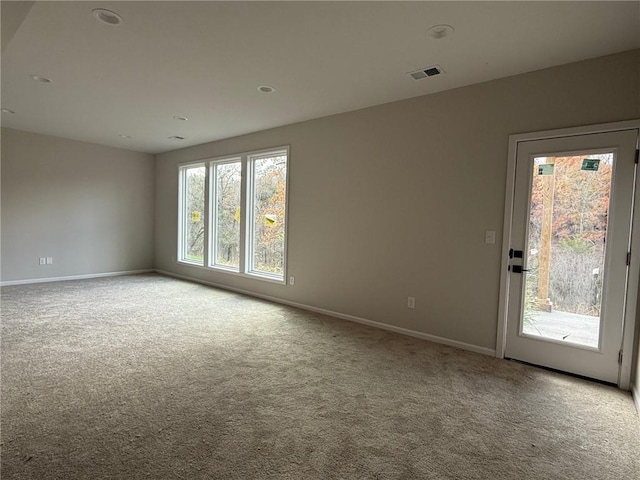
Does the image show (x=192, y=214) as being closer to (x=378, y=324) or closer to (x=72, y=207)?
(x=72, y=207)

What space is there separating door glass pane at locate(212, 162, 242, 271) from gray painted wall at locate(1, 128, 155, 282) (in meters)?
2.30

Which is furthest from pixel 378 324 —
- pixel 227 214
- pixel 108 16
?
pixel 108 16

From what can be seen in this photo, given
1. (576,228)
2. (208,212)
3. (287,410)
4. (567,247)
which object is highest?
(208,212)

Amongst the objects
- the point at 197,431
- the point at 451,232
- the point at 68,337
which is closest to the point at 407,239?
the point at 451,232

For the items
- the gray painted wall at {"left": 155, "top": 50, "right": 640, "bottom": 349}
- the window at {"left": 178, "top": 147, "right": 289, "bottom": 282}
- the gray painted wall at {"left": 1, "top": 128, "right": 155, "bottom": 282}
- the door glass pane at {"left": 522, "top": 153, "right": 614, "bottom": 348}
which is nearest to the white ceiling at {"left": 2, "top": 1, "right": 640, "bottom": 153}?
the gray painted wall at {"left": 155, "top": 50, "right": 640, "bottom": 349}

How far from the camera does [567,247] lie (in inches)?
115

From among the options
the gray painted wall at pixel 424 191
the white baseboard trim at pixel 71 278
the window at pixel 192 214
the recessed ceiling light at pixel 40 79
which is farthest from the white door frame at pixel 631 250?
the white baseboard trim at pixel 71 278

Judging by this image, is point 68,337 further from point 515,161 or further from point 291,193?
point 515,161

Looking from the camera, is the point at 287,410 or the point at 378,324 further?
the point at 378,324

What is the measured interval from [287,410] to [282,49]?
9.21 feet

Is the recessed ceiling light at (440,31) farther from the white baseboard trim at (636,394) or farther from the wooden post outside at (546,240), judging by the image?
the white baseboard trim at (636,394)

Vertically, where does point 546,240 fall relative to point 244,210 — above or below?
below

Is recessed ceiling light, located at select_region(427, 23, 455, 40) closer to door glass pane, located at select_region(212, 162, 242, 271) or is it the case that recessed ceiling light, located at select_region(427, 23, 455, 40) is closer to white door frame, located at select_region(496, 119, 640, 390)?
A: white door frame, located at select_region(496, 119, 640, 390)

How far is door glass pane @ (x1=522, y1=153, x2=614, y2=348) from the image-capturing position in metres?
2.80
